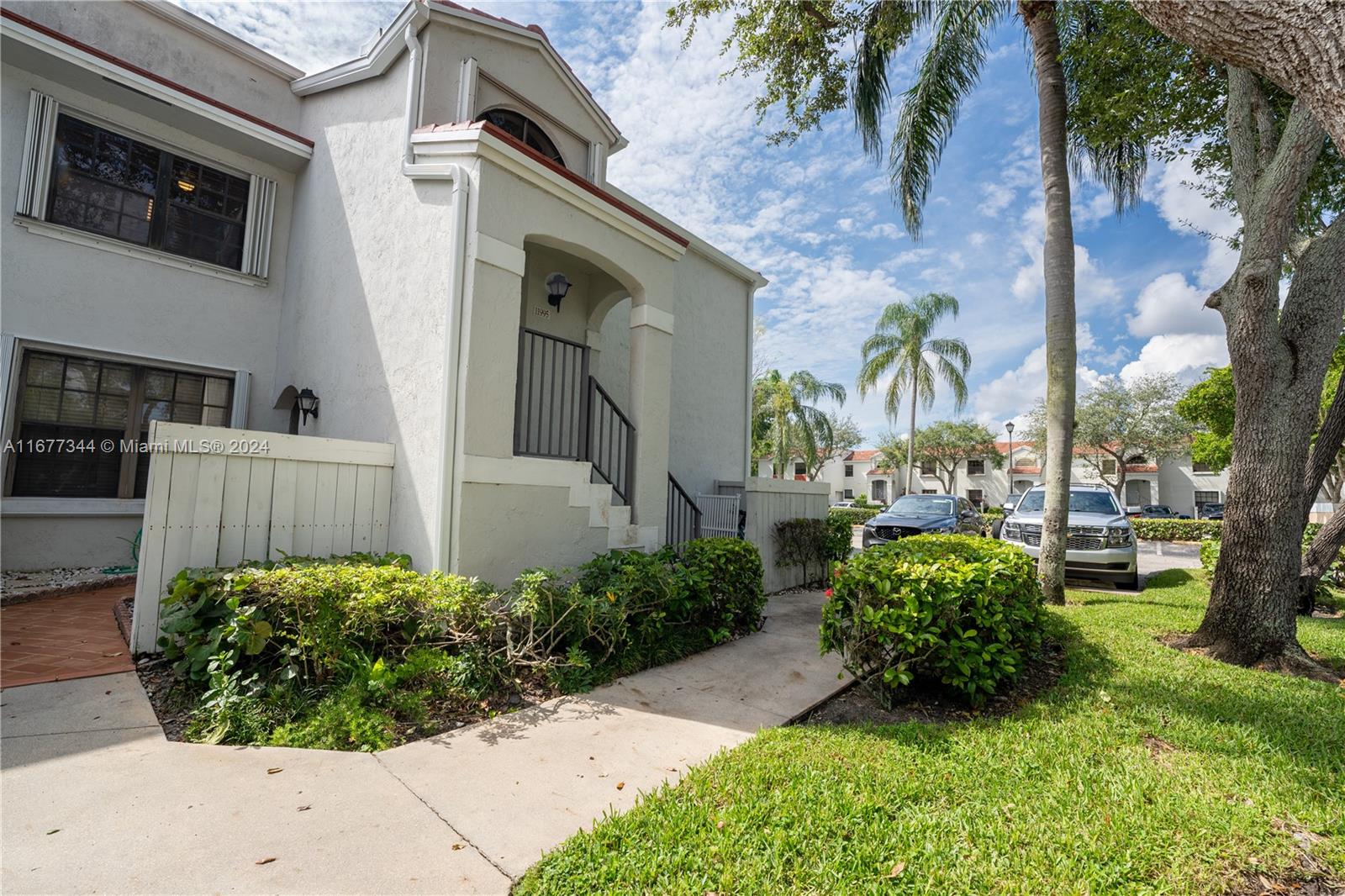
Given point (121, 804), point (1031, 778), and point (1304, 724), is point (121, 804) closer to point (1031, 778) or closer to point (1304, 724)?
point (1031, 778)

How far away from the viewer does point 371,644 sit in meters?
4.00

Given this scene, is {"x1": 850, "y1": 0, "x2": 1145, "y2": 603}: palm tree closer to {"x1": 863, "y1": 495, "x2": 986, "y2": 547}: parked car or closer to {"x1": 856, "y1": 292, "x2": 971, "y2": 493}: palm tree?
{"x1": 863, "y1": 495, "x2": 986, "y2": 547}: parked car

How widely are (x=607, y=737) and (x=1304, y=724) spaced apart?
4.17 m

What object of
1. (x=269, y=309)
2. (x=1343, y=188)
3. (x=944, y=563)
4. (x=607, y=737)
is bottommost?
(x=607, y=737)

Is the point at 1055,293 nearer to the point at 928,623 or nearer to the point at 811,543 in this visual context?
the point at 811,543

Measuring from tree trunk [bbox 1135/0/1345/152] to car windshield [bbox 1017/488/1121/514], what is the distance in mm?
9917

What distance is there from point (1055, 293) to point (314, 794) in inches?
346

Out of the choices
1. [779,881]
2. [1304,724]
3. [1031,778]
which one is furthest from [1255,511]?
[779,881]

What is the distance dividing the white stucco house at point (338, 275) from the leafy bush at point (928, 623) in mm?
2479

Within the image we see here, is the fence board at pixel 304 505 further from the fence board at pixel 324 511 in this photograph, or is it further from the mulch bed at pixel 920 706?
the mulch bed at pixel 920 706

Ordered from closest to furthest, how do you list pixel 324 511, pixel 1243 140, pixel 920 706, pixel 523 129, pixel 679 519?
pixel 920 706
pixel 324 511
pixel 1243 140
pixel 523 129
pixel 679 519

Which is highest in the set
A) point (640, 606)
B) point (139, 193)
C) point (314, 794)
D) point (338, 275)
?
point (139, 193)

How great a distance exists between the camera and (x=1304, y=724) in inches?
140

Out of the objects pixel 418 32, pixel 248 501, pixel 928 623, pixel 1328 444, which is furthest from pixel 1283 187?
pixel 248 501
